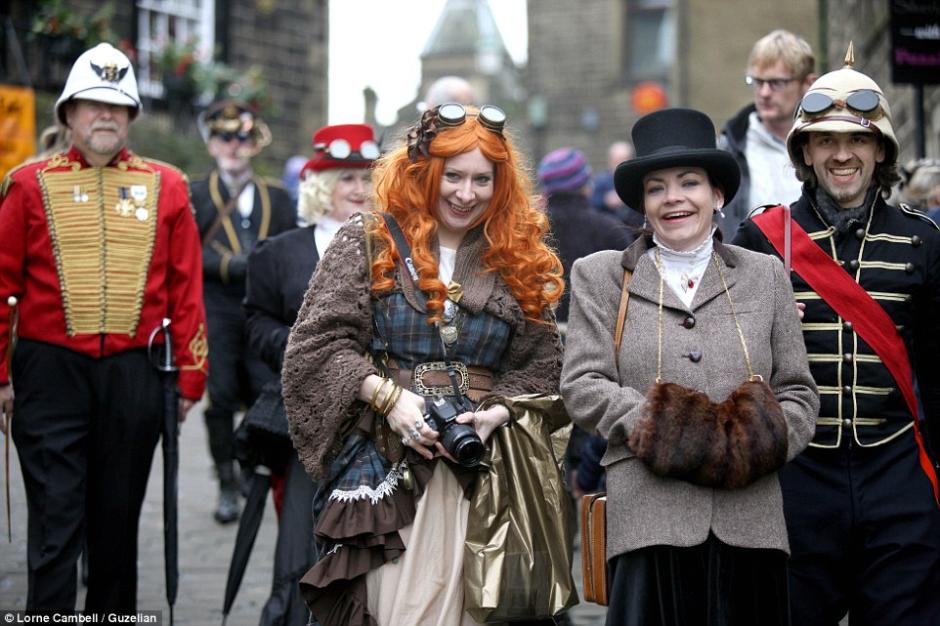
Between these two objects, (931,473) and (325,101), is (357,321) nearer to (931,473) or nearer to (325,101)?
(931,473)

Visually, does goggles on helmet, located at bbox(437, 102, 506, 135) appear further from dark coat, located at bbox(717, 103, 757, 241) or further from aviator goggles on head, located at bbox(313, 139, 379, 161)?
dark coat, located at bbox(717, 103, 757, 241)

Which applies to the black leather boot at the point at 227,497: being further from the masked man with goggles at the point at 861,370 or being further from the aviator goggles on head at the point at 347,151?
the masked man with goggles at the point at 861,370

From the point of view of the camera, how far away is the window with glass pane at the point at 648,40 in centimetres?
2862

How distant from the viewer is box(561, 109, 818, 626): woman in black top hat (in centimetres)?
386

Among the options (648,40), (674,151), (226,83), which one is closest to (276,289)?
(674,151)

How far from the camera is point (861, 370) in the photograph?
436 centimetres

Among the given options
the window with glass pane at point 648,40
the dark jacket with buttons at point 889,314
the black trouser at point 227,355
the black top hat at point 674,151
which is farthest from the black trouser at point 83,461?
the window with glass pane at point 648,40

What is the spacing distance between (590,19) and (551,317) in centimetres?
2533

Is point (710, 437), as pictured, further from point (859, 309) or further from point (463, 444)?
point (859, 309)

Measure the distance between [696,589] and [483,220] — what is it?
4.57 feet

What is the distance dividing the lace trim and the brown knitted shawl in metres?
0.13

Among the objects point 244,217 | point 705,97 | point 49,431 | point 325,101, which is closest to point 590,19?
point 325,101

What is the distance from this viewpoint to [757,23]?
686 inches

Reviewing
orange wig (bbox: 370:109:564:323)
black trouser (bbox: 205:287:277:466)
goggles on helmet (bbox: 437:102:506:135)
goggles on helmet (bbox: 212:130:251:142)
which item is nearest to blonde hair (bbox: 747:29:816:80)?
orange wig (bbox: 370:109:564:323)
